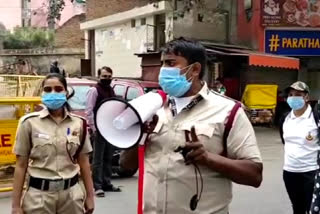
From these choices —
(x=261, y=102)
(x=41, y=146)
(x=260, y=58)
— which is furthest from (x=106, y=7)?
(x=41, y=146)

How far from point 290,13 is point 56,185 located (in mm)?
15542

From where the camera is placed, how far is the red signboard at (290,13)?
18031 mm

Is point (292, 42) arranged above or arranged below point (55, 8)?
below

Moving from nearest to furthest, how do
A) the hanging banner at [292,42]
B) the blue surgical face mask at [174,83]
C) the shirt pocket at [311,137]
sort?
the blue surgical face mask at [174,83], the shirt pocket at [311,137], the hanging banner at [292,42]

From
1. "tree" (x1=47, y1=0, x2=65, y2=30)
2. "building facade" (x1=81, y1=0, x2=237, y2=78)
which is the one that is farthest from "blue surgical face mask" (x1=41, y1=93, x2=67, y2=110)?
"tree" (x1=47, y1=0, x2=65, y2=30)

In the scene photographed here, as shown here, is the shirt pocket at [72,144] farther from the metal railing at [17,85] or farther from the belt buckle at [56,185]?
the metal railing at [17,85]

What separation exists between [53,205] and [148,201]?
4.67 feet

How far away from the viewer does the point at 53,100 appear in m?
4.03

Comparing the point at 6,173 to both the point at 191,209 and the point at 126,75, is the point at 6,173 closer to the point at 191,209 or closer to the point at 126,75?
the point at 191,209

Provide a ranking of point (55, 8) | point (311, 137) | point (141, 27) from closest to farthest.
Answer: point (311, 137)
point (141, 27)
point (55, 8)

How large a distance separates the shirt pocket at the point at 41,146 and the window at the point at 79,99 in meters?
5.59

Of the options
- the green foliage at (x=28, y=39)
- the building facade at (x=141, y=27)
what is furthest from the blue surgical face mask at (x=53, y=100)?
the green foliage at (x=28, y=39)

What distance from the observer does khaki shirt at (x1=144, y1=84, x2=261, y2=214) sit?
2529mm

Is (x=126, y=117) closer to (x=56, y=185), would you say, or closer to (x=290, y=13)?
(x=56, y=185)
